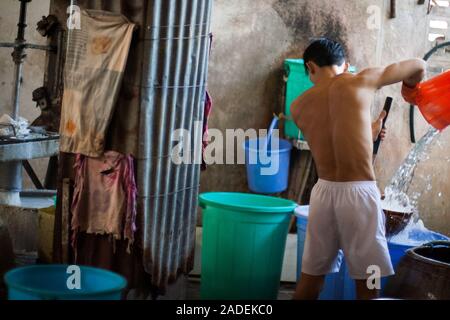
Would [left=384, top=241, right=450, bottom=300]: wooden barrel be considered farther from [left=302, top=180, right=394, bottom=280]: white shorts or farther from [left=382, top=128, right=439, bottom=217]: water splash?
[left=382, top=128, right=439, bottom=217]: water splash

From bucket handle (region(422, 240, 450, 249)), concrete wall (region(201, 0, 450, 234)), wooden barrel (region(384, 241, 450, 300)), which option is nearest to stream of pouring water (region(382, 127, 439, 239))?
concrete wall (region(201, 0, 450, 234))

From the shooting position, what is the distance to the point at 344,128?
14.5 ft

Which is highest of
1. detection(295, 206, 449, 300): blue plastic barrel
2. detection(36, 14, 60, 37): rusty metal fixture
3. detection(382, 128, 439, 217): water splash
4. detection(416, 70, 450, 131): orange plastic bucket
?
detection(36, 14, 60, 37): rusty metal fixture

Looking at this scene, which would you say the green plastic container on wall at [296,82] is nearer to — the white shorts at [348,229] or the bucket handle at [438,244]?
the bucket handle at [438,244]

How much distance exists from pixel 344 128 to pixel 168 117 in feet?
3.91

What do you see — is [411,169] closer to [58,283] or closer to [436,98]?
[436,98]

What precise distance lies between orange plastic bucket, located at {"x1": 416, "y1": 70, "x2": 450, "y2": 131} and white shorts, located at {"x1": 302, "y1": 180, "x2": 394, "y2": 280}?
2.61ft

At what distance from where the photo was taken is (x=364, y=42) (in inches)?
308

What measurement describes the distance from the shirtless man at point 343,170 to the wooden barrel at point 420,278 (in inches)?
12.0

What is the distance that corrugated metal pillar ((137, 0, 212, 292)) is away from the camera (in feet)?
14.7

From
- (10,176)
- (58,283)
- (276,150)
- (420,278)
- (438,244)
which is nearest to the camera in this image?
(58,283)

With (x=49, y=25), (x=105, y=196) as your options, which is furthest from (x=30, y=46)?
(x=105, y=196)
